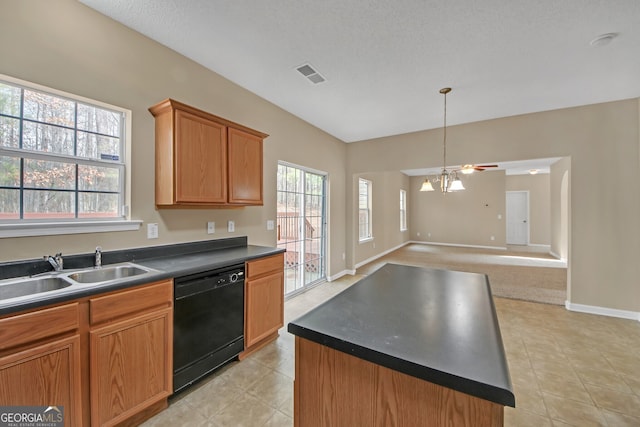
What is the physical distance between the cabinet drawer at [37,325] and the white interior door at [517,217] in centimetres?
1118

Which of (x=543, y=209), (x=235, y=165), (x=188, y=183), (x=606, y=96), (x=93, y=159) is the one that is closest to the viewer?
(x=93, y=159)

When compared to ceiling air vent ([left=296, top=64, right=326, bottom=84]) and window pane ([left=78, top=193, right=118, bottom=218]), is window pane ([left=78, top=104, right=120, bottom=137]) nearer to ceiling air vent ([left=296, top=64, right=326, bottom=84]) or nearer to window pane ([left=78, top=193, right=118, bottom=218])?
window pane ([left=78, top=193, right=118, bottom=218])

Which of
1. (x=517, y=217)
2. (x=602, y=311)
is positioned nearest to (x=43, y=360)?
(x=602, y=311)

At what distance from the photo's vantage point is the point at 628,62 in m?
2.41

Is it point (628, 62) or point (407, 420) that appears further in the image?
point (628, 62)

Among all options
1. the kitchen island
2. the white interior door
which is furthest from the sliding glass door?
the white interior door

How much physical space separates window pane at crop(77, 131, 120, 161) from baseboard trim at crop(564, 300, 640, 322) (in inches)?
220

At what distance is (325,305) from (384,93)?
110 inches

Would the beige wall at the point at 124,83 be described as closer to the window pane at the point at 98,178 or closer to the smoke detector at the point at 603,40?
the window pane at the point at 98,178

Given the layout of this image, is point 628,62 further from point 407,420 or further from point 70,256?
point 70,256

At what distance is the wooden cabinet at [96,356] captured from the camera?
3.87 feet

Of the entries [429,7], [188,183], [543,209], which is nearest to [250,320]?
[188,183]

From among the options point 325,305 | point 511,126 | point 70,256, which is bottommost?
point 325,305

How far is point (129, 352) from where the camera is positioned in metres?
1.53
